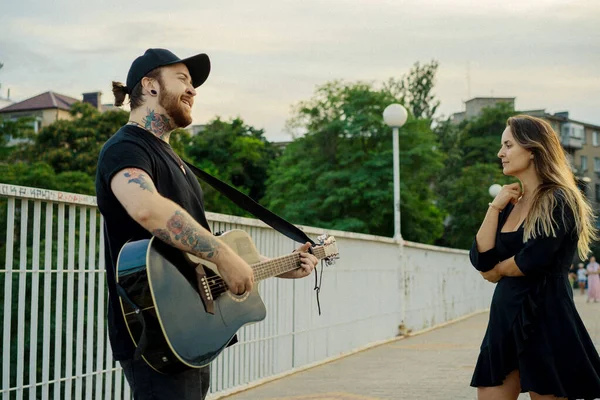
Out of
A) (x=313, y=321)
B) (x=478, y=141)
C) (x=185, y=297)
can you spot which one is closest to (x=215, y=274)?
(x=185, y=297)

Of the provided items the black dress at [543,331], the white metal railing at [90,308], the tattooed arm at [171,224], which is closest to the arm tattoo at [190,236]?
the tattooed arm at [171,224]

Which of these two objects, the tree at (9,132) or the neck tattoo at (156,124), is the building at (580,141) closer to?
the tree at (9,132)

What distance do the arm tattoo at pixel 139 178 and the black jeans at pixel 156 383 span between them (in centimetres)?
66

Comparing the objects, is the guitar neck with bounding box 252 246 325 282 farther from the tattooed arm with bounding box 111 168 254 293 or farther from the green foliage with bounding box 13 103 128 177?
the green foliage with bounding box 13 103 128 177

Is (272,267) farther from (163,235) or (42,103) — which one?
(42,103)

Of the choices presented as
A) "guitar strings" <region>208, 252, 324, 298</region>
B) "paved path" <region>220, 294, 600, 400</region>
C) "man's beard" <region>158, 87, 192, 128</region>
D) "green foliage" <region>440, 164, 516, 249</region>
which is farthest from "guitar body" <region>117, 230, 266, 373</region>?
"green foliage" <region>440, 164, 516, 249</region>

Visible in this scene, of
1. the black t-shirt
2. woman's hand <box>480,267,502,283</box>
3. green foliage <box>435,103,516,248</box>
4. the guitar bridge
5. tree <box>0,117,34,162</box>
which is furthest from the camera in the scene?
green foliage <box>435,103,516,248</box>

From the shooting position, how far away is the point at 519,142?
168 inches

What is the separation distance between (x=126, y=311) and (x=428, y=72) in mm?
68860

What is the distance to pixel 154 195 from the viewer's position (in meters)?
3.12

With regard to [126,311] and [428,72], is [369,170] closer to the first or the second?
[428,72]

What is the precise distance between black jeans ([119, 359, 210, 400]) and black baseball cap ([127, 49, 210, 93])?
1.17 m

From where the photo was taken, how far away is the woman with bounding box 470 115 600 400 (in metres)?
3.97

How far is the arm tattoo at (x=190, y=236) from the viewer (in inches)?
123
